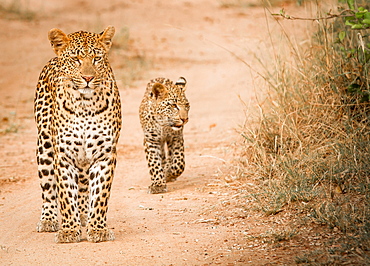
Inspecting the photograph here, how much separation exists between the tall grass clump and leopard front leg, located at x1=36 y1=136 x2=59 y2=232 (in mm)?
2170

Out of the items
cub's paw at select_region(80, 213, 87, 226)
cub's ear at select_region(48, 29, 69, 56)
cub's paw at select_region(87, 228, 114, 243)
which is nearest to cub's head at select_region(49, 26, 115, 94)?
cub's ear at select_region(48, 29, 69, 56)

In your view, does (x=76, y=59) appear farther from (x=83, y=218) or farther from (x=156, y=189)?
(x=156, y=189)

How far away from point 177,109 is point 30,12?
14983mm

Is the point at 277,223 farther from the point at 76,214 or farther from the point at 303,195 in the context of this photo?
the point at 76,214

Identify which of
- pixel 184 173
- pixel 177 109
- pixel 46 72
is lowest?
pixel 184 173

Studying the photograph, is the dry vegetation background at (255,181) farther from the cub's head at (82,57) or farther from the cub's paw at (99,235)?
the cub's head at (82,57)

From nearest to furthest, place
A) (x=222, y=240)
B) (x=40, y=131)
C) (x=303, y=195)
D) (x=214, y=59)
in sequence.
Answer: (x=222, y=240), (x=303, y=195), (x=40, y=131), (x=214, y=59)

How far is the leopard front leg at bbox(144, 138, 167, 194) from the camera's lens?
28.7 feet

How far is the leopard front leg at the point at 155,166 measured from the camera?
8.73 m

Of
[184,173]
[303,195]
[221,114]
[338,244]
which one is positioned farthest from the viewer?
[221,114]

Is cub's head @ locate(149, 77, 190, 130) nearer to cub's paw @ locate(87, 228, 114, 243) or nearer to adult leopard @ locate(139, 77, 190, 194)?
adult leopard @ locate(139, 77, 190, 194)

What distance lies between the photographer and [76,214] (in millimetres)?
6758

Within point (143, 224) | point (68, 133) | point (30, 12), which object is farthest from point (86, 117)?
point (30, 12)

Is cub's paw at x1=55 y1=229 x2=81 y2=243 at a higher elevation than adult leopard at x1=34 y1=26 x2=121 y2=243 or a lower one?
lower
